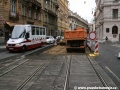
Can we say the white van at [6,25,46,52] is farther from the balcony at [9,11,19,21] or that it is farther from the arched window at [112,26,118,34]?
the arched window at [112,26,118,34]

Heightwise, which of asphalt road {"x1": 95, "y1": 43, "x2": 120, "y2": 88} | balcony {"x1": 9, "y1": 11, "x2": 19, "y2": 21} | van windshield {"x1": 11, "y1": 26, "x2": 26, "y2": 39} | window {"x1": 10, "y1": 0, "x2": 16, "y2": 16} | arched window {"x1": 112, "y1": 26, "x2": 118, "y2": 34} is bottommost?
asphalt road {"x1": 95, "y1": 43, "x2": 120, "y2": 88}

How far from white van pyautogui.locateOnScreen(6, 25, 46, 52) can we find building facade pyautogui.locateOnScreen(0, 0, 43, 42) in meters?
5.91

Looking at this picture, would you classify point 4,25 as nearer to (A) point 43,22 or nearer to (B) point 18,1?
(B) point 18,1

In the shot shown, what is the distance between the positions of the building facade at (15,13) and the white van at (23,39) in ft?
19.4

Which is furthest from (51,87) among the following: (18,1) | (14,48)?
(18,1)

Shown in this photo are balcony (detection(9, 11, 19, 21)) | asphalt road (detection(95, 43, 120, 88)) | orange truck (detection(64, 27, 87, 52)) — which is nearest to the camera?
asphalt road (detection(95, 43, 120, 88))

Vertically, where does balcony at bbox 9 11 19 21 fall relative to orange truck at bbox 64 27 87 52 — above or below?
above

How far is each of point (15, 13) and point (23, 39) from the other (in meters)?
15.2

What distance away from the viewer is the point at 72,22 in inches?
5094

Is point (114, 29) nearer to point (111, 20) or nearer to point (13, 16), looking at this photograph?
point (111, 20)

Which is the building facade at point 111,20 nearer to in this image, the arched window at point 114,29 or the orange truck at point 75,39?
the arched window at point 114,29

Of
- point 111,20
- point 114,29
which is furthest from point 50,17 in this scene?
A: point 114,29

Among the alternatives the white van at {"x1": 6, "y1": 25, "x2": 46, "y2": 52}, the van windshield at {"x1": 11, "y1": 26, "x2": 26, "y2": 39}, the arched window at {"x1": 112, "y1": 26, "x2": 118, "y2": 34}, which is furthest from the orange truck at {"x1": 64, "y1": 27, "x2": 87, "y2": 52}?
the arched window at {"x1": 112, "y1": 26, "x2": 118, "y2": 34}

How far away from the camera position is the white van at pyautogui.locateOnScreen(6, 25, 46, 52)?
2245 cm
